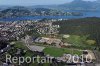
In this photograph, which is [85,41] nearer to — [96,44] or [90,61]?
[96,44]

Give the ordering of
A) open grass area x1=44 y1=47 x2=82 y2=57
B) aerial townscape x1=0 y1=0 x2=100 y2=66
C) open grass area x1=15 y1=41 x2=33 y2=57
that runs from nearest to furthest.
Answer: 1. aerial townscape x1=0 y1=0 x2=100 y2=66
2. open grass area x1=15 y1=41 x2=33 y2=57
3. open grass area x1=44 y1=47 x2=82 y2=57

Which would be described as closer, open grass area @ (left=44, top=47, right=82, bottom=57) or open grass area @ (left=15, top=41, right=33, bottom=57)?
open grass area @ (left=15, top=41, right=33, bottom=57)

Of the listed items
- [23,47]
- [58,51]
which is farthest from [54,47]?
[23,47]

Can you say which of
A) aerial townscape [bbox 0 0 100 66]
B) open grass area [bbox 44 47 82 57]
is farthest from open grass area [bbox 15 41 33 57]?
open grass area [bbox 44 47 82 57]

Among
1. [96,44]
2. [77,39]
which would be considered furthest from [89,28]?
[96,44]

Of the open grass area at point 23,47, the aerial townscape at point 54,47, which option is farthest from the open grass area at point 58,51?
the open grass area at point 23,47

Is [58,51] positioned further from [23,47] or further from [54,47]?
[23,47]

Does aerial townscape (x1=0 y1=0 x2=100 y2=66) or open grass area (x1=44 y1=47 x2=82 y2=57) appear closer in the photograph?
aerial townscape (x1=0 y1=0 x2=100 y2=66)

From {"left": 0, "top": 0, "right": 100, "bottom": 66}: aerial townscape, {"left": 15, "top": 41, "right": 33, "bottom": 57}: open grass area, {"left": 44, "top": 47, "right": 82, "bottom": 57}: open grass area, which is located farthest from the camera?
{"left": 44, "top": 47, "right": 82, "bottom": 57}: open grass area

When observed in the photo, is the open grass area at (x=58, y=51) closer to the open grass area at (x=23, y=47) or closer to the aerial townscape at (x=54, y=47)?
the aerial townscape at (x=54, y=47)

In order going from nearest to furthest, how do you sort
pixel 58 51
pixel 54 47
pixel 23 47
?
pixel 58 51, pixel 23 47, pixel 54 47

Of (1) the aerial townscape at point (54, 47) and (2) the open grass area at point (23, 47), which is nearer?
(1) the aerial townscape at point (54, 47)

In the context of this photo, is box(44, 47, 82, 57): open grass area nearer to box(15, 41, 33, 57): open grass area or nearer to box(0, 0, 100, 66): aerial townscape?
box(0, 0, 100, 66): aerial townscape
